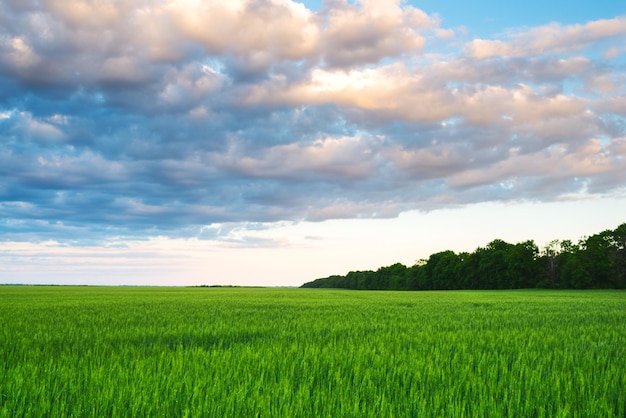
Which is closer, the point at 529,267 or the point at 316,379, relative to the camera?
the point at 316,379

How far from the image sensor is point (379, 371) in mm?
5969

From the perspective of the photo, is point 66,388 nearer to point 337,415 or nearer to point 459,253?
point 337,415

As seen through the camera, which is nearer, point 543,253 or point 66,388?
point 66,388

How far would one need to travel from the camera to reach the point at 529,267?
93.8 meters

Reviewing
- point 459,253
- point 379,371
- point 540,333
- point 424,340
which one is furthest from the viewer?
point 459,253

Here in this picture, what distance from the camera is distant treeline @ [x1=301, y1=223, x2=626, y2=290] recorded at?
79.8 m

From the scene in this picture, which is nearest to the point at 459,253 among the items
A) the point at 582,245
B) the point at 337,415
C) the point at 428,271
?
the point at 428,271

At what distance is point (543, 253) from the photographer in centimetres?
9400

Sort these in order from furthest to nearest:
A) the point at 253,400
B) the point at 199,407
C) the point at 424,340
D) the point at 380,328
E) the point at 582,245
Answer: the point at 582,245 < the point at 380,328 < the point at 424,340 < the point at 253,400 < the point at 199,407

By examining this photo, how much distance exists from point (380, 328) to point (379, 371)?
5.91 meters

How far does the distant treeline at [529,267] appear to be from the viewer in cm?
7975

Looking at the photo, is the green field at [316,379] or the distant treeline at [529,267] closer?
the green field at [316,379]

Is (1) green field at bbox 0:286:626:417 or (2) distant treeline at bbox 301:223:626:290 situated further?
(2) distant treeline at bbox 301:223:626:290

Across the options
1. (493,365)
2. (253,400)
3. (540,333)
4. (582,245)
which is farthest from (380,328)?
(582,245)
